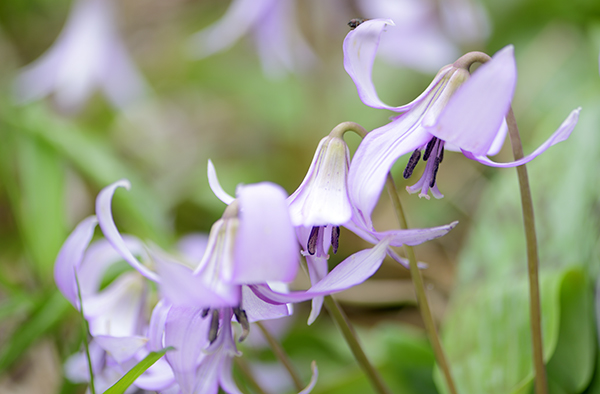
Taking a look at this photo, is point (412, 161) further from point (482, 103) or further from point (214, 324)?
point (214, 324)

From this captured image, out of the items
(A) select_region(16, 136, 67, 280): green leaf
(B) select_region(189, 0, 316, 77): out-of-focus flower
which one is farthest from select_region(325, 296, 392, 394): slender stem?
(B) select_region(189, 0, 316, 77): out-of-focus flower

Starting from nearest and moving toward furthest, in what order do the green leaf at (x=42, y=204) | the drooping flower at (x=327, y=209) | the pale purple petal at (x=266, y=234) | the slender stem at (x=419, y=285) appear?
the pale purple petal at (x=266, y=234) → the drooping flower at (x=327, y=209) → the slender stem at (x=419, y=285) → the green leaf at (x=42, y=204)

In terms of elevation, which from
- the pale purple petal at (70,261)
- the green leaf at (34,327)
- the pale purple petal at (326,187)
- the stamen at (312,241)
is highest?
the pale purple petal at (326,187)

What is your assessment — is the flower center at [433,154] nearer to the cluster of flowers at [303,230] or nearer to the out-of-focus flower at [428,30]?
the cluster of flowers at [303,230]

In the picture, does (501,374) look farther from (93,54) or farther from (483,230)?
(93,54)

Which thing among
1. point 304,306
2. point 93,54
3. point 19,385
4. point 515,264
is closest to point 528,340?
point 515,264

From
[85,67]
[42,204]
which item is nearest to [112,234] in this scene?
[42,204]

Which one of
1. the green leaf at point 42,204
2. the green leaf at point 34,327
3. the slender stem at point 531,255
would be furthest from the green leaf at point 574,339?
the green leaf at point 42,204

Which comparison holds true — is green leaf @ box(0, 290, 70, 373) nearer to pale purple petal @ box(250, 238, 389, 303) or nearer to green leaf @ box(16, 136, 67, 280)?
green leaf @ box(16, 136, 67, 280)
